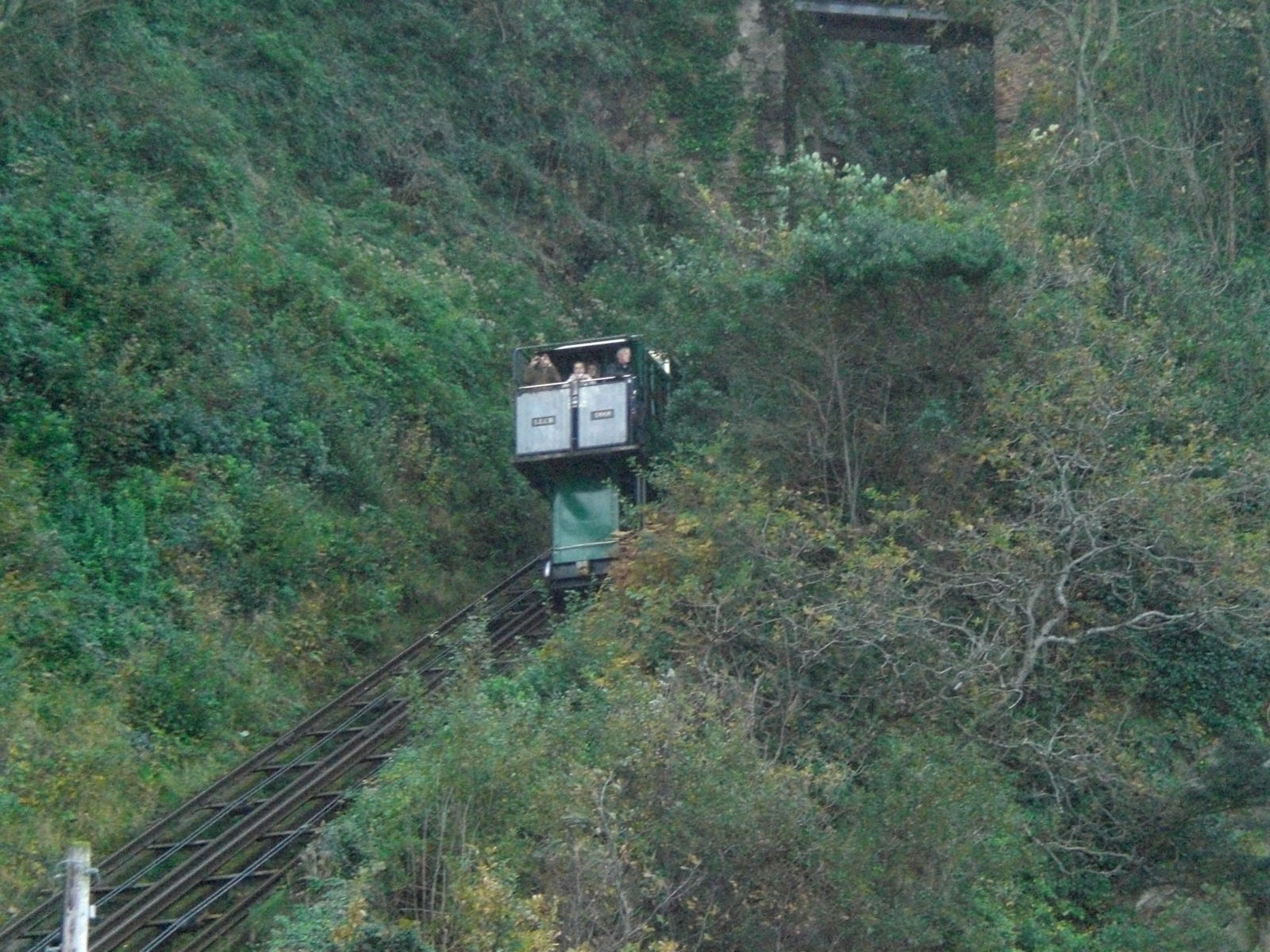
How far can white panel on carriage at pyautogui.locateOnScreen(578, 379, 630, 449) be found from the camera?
21.7 metres

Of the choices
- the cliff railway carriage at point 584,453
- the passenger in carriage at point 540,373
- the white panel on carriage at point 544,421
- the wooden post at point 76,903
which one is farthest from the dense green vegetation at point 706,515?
the wooden post at point 76,903

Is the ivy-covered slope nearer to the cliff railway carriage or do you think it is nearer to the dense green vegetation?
the dense green vegetation

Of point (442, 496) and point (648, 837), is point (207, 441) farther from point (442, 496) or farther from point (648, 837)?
point (648, 837)

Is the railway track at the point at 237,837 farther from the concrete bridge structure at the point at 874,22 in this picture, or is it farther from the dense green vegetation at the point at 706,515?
the concrete bridge structure at the point at 874,22

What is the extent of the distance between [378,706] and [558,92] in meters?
21.1

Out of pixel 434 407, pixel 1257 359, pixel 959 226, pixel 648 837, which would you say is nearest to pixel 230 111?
pixel 434 407

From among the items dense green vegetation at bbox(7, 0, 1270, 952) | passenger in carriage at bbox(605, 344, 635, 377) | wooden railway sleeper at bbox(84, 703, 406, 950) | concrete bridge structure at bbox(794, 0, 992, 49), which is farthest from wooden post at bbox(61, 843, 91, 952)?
concrete bridge structure at bbox(794, 0, 992, 49)

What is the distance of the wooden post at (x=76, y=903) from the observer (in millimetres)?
7765

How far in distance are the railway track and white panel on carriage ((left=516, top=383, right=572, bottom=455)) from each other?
313 cm

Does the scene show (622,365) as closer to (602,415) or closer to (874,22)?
(602,415)

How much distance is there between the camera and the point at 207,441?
21531 millimetres

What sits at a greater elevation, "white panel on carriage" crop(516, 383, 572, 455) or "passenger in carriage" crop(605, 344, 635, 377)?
"passenger in carriage" crop(605, 344, 635, 377)

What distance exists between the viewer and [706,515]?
18.2m

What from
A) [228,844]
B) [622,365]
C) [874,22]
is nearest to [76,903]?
[228,844]
